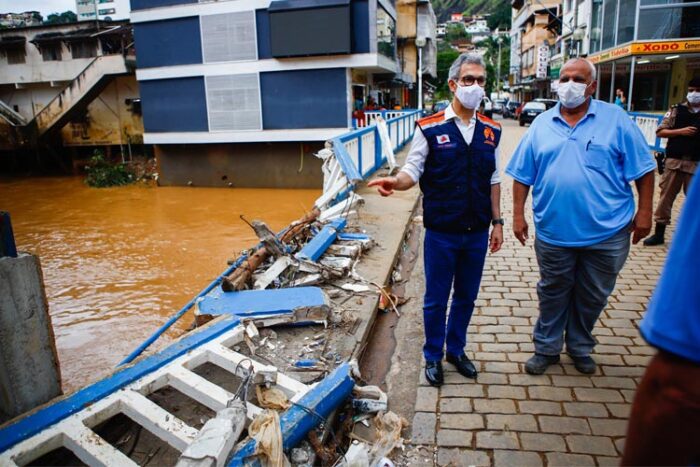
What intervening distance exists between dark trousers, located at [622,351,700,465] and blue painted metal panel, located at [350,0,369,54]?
707 inches

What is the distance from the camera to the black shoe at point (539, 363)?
11.6ft

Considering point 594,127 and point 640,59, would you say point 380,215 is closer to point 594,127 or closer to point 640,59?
point 594,127

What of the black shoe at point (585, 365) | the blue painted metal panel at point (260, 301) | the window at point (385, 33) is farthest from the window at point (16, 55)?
the black shoe at point (585, 365)

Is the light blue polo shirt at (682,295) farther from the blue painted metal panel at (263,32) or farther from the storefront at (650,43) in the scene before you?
the storefront at (650,43)

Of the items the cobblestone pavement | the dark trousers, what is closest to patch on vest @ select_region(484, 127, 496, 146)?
the cobblestone pavement

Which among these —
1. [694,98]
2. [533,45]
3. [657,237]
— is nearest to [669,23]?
[694,98]

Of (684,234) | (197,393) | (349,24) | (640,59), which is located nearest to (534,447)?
(197,393)

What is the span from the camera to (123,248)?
11.6 m

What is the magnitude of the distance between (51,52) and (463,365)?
29.9 m

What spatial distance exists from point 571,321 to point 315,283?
7.56 feet

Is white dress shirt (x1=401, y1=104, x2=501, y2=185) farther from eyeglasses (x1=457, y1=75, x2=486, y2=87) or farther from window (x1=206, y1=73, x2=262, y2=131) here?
window (x1=206, y1=73, x2=262, y2=131)

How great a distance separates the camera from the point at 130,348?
21.0ft

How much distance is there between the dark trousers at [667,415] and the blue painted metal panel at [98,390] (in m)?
2.62

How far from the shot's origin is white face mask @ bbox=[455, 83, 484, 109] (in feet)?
10.3
